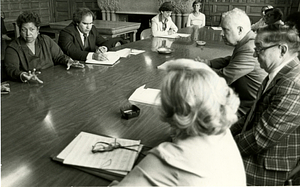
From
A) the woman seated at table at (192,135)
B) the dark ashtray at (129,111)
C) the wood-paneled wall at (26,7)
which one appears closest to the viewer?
the woman seated at table at (192,135)

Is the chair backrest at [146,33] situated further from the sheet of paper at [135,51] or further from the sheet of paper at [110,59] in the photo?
the sheet of paper at [110,59]

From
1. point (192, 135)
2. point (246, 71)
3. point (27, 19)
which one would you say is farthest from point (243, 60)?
point (27, 19)

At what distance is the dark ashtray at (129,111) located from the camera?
63.2 inches

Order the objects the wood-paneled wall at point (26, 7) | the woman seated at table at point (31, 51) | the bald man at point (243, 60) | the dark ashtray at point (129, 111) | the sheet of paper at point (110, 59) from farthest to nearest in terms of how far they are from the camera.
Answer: the wood-paneled wall at point (26, 7) → the sheet of paper at point (110, 59) → the woman seated at table at point (31, 51) → the bald man at point (243, 60) → the dark ashtray at point (129, 111)

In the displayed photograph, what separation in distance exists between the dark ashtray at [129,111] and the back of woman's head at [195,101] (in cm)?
73

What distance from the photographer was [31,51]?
2.65 meters

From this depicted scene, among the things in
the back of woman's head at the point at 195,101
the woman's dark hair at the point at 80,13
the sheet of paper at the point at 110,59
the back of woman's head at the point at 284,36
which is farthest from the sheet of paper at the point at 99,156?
the woman's dark hair at the point at 80,13

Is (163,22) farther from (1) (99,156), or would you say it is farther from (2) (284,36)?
(1) (99,156)

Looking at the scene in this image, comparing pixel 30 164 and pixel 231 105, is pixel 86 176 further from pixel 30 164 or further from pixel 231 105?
pixel 231 105

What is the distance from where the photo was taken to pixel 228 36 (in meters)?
2.40

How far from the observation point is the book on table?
3.71 ft

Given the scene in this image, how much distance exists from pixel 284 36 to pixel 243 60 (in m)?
0.88

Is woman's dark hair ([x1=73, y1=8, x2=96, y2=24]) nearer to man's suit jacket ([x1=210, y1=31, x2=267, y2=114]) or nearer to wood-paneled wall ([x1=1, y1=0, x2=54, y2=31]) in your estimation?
man's suit jacket ([x1=210, y1=31, x2=267, y2=114])

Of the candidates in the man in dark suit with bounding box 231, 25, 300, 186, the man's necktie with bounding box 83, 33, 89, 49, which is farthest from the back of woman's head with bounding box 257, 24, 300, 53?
the man's necktie with bounding box 83, 33, 89, 49
